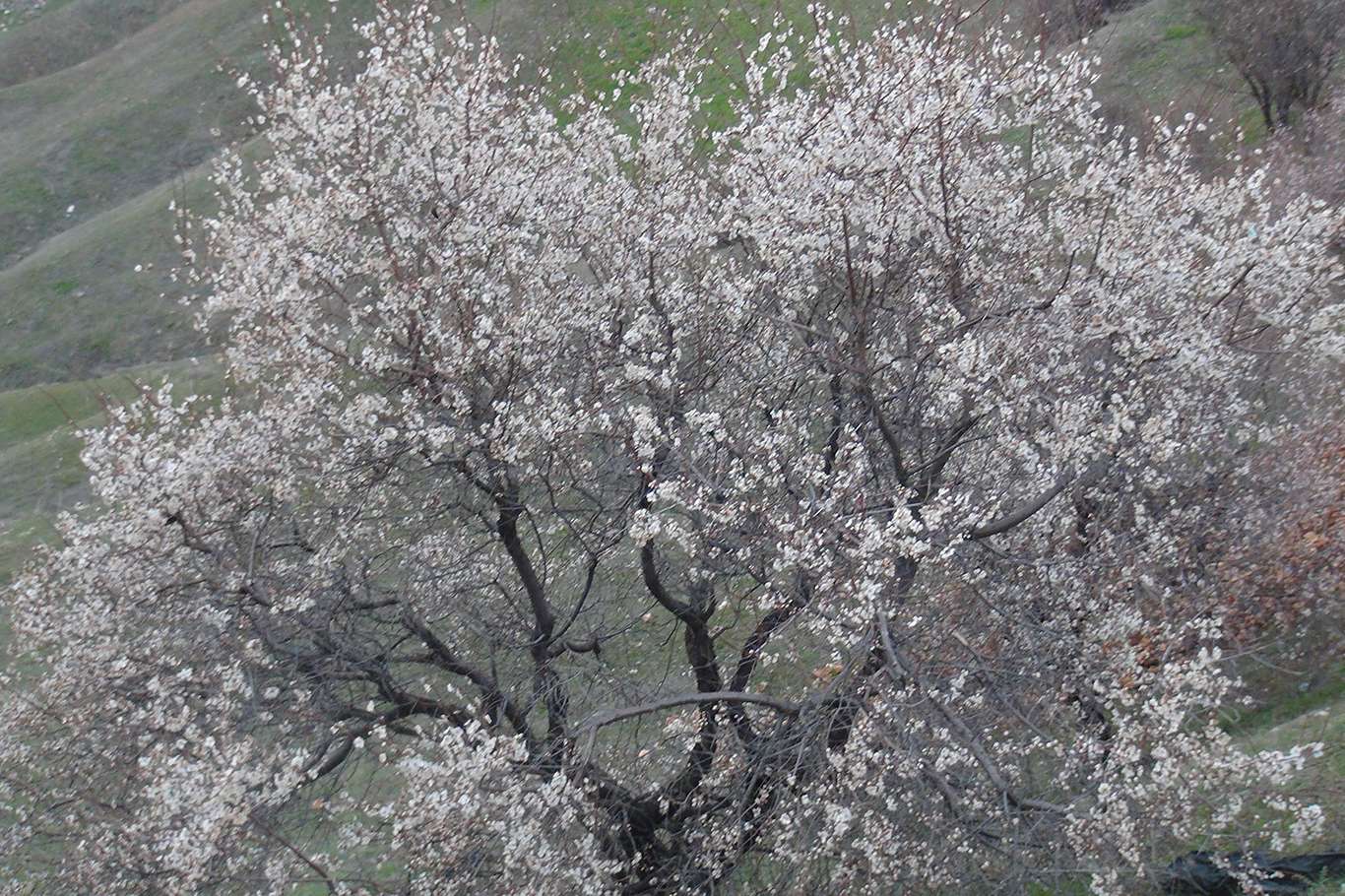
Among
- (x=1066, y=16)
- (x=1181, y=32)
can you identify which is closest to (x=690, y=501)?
(x=1066, y=16)

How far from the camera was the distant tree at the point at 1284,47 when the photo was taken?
1758cm

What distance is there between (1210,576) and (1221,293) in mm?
2663

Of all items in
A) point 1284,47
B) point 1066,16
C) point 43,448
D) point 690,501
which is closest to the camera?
point 690,501

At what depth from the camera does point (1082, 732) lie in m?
6.58

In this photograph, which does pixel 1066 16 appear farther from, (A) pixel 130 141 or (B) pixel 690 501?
(A) pixel 130 141

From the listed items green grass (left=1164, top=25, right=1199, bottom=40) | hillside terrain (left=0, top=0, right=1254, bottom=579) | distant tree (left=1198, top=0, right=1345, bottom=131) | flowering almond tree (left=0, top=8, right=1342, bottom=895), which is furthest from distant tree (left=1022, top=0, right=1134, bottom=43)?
flowering almond tree (left=0, top=8, right=1342, bottom=895)

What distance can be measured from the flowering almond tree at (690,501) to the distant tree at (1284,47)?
10.4 metres

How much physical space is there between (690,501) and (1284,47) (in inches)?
604

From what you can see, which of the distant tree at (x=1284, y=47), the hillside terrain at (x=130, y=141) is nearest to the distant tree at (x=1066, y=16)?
the hillside terrain at (x=130, y=141)

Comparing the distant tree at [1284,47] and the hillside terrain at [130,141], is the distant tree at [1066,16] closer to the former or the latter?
the hillside terrain at [130,141]

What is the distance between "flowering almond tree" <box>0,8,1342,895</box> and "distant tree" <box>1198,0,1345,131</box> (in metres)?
10.4

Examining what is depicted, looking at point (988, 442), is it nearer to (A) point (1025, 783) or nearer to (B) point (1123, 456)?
(B) point (1123, 456)

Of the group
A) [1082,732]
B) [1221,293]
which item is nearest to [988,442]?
[1221,293]

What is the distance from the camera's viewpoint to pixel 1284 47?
17812 mm
